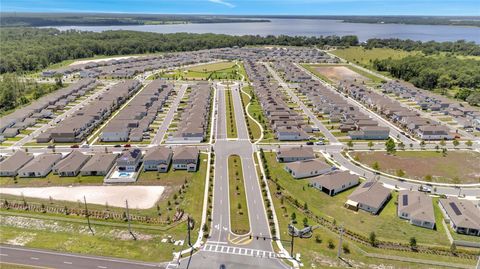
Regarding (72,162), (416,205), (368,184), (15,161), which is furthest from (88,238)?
(416,205)

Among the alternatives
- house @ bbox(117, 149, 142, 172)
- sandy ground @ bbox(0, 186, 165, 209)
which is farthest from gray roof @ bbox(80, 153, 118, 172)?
sandy ground @ bbox(0, 186, 165, 209)

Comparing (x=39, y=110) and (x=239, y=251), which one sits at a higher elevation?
(x=39, y=110)

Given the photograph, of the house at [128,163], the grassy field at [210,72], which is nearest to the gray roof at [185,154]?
the house at [128,163]

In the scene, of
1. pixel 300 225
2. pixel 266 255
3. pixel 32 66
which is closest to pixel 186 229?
pixel 266 255

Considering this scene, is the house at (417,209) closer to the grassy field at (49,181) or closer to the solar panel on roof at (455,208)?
the solar panel on roof at (455,208)

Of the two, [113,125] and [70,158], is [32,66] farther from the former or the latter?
[70,158]

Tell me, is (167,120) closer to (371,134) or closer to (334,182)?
(334,182)
